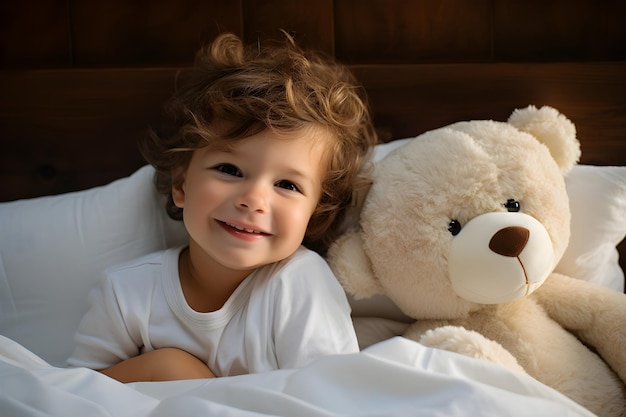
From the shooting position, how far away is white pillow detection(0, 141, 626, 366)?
1.21 meters

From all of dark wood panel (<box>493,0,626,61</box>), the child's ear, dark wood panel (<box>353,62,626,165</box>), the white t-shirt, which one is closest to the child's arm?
the white t-shirt

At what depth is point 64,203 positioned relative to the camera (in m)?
1.30

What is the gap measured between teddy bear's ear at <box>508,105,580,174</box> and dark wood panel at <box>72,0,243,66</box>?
0.63 meters

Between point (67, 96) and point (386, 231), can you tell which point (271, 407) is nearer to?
point (386, 231)

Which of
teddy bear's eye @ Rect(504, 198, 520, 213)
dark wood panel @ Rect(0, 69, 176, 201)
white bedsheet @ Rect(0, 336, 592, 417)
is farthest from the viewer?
dark wood panel @ Rect(0, 69, 176, 201)

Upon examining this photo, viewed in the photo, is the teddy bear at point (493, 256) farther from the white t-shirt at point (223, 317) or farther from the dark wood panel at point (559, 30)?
the dark wood panel at point (559, 30)

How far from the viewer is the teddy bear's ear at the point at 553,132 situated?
45.9 inches

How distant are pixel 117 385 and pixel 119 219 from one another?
18.4 inches

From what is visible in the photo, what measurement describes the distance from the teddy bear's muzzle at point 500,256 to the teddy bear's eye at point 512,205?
23mm

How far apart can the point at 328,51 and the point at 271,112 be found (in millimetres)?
460

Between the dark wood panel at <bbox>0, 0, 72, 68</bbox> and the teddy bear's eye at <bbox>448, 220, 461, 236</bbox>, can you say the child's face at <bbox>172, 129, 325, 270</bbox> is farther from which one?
the dark wood panel at <bbox>0, 0, 72, 68</bbox>

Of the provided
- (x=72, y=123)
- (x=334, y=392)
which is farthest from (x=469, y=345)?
(x=72, y=123)

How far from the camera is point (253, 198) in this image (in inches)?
40.4

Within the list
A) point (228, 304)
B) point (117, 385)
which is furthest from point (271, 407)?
point (228, 304)
